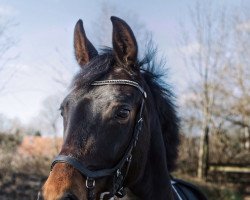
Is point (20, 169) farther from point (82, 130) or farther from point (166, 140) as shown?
point (82, 130)

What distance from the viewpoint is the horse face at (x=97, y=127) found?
2.39 metres

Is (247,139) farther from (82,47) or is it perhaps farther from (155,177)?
(82,47)

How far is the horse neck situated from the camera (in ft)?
10.5

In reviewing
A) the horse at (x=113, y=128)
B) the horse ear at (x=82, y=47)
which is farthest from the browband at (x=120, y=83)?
the horse ear at (x=82, y=47)

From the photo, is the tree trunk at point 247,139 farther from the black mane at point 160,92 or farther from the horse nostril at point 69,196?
the horse nostril at point 69,196

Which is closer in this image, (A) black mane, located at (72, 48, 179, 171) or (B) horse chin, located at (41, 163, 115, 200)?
(B) horse chin, located at (41, 163, 115, 200)

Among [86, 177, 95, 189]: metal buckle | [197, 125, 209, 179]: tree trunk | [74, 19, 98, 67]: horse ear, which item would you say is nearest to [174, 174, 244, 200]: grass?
[197, 125, 209, 179]: tree trunk

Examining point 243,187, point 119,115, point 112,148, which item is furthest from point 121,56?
point 243,187

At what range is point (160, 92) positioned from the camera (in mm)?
3549

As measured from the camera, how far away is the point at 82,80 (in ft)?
9.52

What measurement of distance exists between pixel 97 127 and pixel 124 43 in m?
0.78

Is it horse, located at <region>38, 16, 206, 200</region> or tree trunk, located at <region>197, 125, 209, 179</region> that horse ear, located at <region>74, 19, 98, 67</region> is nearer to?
horse, located at <region>38, 16, 206, 200</region>

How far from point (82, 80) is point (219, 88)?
18.3 metres

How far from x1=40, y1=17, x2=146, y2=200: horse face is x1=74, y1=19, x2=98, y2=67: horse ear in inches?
14.8
